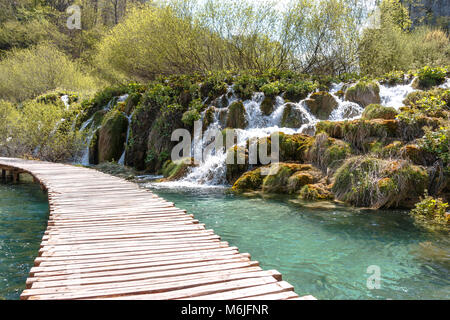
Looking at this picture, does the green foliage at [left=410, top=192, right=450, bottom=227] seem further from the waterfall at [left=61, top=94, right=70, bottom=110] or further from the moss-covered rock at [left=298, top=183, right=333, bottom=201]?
the waterfall at [left=61, top=94, right=70, bottom=110]

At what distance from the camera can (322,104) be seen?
1550cm

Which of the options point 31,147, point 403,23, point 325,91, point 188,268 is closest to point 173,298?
point 188,268

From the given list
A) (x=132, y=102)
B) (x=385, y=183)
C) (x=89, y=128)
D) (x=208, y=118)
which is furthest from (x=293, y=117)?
(x=89, y=128)

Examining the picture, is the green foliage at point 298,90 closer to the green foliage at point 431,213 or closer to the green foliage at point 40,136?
the green foliage at point 431,213

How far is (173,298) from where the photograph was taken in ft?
9.27

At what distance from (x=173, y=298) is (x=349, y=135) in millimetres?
8833

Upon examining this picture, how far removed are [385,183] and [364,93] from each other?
25.4 ft

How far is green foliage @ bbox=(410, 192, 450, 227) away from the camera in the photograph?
23.7 feet

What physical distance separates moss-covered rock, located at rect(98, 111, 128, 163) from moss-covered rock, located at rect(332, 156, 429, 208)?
1196 centimetres

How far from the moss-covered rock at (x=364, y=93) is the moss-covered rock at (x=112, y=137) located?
406 inches

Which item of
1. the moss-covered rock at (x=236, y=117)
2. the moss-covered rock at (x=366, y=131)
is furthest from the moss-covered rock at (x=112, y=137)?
the moss-covered rock at (x=366, y=131)

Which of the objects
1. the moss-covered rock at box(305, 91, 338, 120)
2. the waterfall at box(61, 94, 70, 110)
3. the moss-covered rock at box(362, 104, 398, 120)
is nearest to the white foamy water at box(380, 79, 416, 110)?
the moss-covered rock at box(305, 91, 338, 120)

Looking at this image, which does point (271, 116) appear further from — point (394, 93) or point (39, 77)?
point (39, 77)

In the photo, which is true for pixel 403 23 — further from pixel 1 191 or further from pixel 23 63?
pixel 23 63
